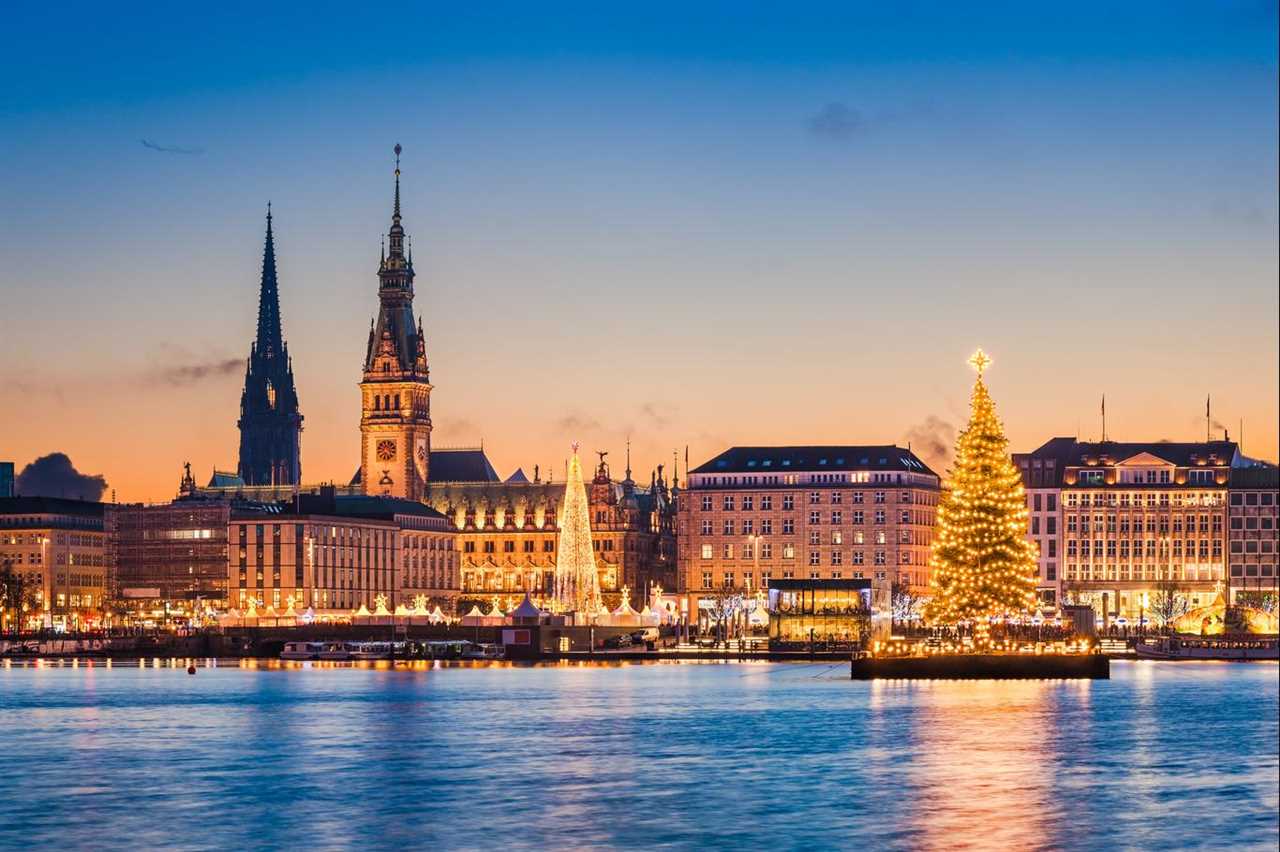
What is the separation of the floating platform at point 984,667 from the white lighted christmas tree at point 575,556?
49.9 m

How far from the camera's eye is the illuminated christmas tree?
93875mm

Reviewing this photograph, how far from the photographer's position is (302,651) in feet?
588

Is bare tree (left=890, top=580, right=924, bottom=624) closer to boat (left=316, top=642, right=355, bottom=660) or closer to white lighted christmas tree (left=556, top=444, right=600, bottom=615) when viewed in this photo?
white lighted christmas tree (left=556, top=444, right=600, bottom=615)

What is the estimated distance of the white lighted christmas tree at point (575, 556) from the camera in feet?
497

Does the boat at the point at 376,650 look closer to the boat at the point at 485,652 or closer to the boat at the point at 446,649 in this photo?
the boat at the point at 446,649

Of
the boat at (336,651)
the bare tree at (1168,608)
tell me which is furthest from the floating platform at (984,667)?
the bare tree at (1168,608)

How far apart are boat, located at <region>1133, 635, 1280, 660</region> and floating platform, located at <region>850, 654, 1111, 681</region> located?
58871 mm

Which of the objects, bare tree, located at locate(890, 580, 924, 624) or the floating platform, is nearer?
the floating platform

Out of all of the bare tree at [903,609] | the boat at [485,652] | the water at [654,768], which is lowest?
the boat at [485,652]

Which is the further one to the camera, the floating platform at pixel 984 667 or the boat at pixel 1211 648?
the boat at pixel 1211 648

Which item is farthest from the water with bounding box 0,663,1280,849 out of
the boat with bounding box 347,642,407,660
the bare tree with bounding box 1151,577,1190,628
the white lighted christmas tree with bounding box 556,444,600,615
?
the bare tree with bounding box 1151,577,1190,628

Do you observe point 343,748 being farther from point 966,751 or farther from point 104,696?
point 104,696

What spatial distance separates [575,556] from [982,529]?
6741 cm

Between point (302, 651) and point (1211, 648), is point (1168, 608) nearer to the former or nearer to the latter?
point (1211, 648)
